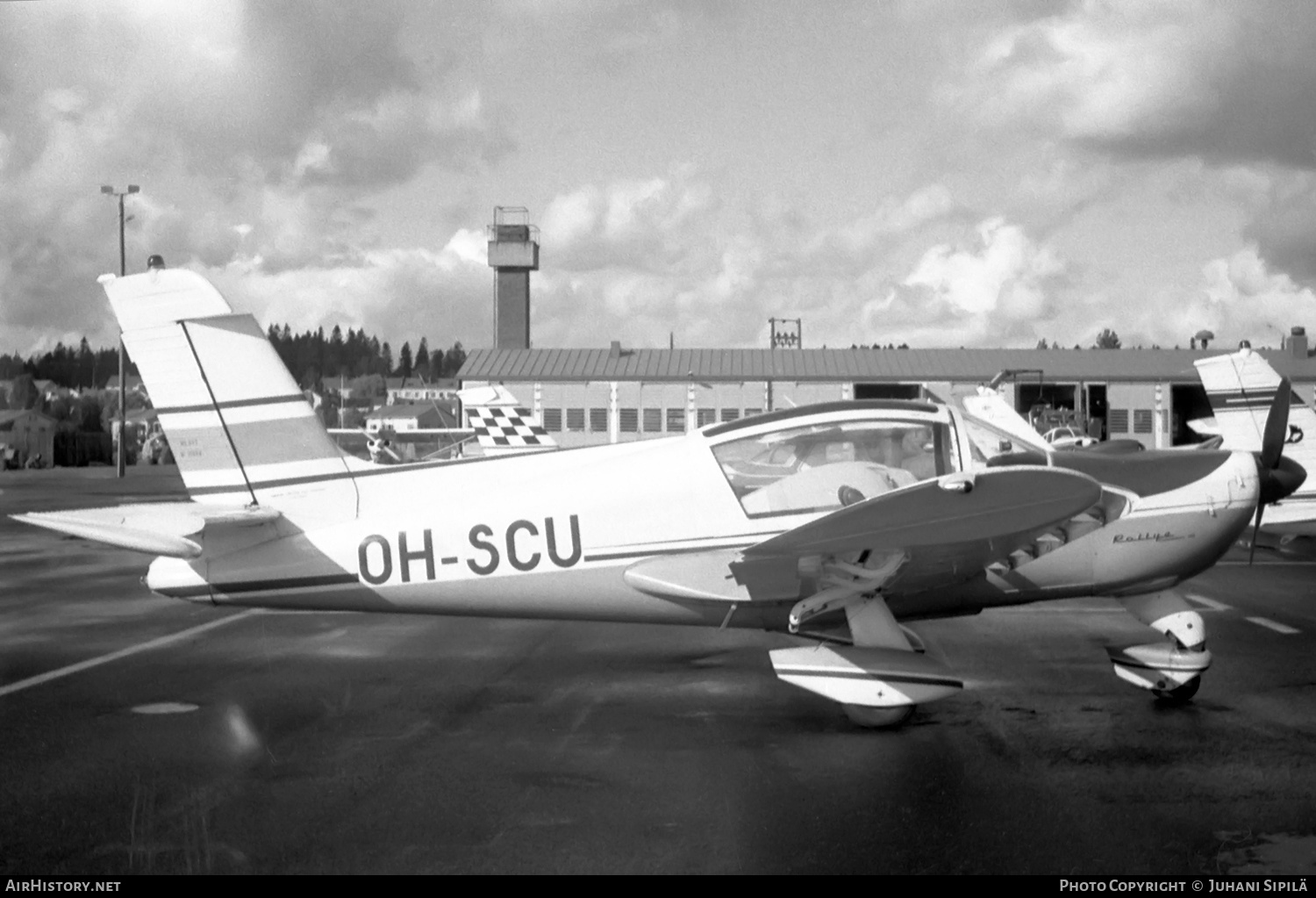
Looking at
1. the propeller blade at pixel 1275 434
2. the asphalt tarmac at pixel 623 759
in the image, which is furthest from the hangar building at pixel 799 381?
the propeller blade at pixel 1275 434

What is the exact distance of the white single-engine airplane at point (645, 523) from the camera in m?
7.00

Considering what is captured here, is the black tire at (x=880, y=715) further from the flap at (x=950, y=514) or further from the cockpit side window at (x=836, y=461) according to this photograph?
the cockpit side window at (x=836, y=461)

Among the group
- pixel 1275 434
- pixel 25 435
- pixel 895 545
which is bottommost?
pixel 895 545

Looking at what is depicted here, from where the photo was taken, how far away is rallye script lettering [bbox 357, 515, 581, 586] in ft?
23.4

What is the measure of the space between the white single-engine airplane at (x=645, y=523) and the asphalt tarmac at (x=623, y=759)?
616 mm

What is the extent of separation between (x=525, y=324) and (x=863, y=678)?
51235 mm

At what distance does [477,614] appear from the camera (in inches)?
288

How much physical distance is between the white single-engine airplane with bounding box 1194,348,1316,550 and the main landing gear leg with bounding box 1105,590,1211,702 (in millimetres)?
8131

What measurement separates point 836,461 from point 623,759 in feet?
7.39

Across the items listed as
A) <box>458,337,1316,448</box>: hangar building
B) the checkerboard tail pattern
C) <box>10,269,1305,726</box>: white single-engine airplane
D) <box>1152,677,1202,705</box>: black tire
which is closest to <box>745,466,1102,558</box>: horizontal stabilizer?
<box>10,269,1305,726</box>: white single-engine airplane

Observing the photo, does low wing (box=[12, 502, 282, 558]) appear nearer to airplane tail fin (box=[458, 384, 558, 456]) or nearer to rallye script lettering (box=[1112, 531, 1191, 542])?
rallye script lettering (box=[1112, 531, 1191, 542])

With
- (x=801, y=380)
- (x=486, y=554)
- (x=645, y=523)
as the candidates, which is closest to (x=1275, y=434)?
(x=645, y=523)

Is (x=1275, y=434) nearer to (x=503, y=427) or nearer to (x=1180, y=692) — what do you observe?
(x=1180, y=692)

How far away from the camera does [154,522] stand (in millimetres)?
7043
